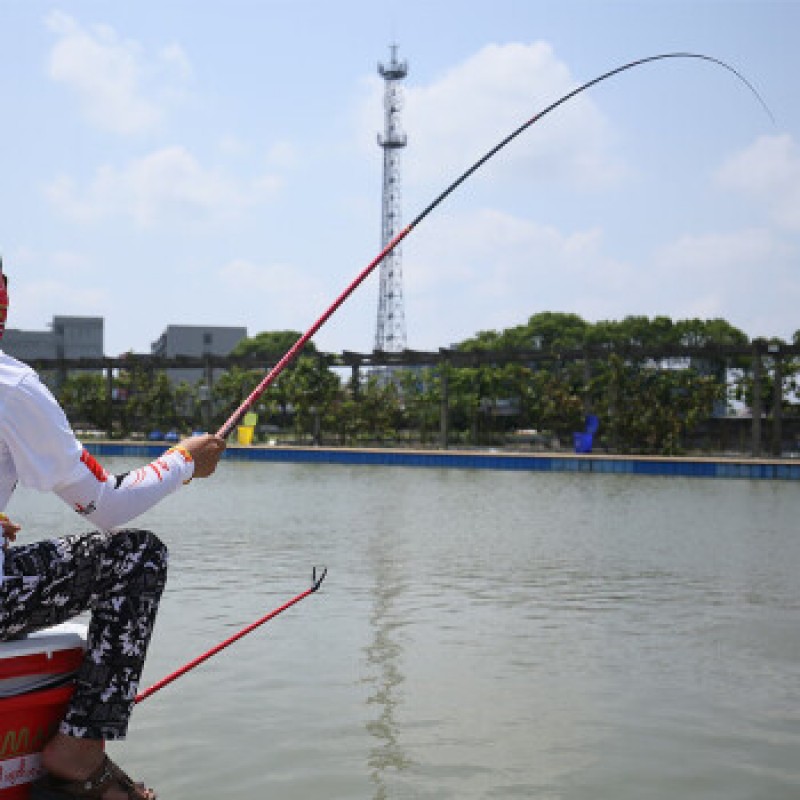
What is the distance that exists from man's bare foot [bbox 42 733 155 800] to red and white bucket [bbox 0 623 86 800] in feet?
0.12

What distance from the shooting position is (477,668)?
579cm

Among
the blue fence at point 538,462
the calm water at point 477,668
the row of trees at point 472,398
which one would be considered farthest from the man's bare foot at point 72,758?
the row of trees at point 472,398

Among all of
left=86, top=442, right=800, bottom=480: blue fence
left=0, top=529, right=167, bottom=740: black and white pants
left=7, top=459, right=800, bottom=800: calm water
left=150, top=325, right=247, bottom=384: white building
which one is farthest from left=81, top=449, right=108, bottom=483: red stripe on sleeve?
left=150, top=325, right=247, bottom=384: white building

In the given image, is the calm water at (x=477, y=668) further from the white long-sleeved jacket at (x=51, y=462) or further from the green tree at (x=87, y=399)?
the green tree at (x=87, y=399)

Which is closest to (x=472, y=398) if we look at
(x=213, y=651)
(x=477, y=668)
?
(x=477, y=668)

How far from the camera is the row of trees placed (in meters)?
36.9

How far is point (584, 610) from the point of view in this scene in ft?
25.3

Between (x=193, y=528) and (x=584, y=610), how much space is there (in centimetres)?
669

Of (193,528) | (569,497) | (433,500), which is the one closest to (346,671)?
(193,528)

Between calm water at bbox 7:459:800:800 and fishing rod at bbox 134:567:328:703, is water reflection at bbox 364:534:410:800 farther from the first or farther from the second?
fishing rod at bbox 134:567:328:703

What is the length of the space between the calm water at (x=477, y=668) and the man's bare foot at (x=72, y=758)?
1289 mm

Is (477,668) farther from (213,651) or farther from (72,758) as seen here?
(72,758)

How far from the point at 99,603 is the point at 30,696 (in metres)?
0.24

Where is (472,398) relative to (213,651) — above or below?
above
